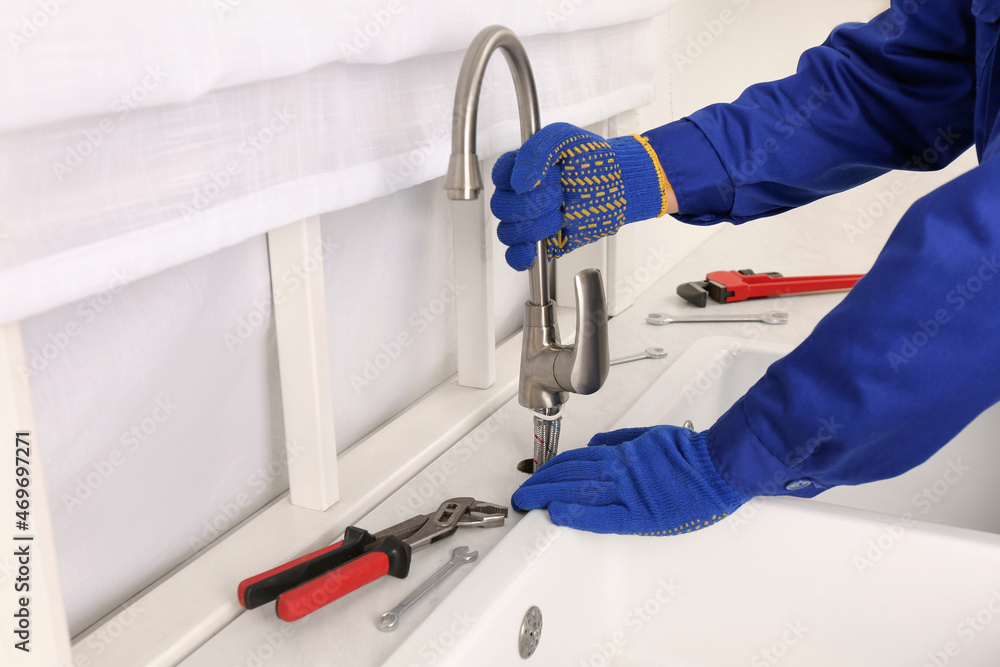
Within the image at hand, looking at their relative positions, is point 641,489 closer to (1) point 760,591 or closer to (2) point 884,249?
(1) point 760,591

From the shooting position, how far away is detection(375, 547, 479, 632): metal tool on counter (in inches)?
26.2

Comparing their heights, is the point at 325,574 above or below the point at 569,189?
below

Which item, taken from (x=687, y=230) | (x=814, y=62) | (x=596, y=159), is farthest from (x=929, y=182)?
(x=596, y=159)

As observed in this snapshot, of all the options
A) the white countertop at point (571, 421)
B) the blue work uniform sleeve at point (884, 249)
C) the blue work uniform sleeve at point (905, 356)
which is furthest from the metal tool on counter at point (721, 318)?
the blue work uniform sleeve at point (905, 356)

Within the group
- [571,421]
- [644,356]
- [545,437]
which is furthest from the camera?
[644,356]

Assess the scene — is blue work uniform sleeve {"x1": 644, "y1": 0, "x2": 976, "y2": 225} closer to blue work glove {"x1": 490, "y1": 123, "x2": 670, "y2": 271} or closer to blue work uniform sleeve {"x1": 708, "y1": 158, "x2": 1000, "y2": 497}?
blue work glove {"x1": 490, "y1": 123, "x2": 670, "y2": 271}

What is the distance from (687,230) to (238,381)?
1135 mm

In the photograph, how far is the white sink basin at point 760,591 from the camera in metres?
0.75

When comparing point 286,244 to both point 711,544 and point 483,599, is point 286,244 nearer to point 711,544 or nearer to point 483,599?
point 483,599

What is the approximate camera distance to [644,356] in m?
1.20

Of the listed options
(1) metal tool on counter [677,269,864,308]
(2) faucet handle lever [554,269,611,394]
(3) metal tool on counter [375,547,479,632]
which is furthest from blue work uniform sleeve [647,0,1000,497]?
(1) metal tool on counter [677,269,864,308]

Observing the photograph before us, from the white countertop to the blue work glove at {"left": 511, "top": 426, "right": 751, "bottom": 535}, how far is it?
0.06 metres

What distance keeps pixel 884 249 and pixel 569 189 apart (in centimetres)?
30

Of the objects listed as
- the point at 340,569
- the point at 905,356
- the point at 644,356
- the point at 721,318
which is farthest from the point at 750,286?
the point at 340,569
